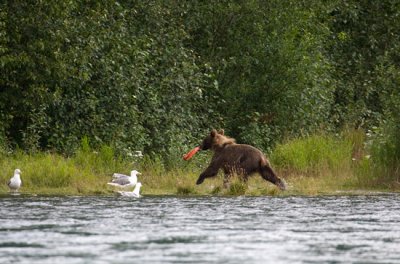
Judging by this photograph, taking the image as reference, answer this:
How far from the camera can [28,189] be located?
22.2 m

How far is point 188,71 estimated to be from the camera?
3055cm

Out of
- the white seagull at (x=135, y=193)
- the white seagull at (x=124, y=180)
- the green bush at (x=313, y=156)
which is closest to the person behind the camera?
the white seagull at (x=135, y=193)

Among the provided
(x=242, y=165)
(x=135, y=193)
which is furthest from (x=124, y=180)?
(x=242, y=165)

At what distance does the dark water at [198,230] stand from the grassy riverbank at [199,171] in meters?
1.48

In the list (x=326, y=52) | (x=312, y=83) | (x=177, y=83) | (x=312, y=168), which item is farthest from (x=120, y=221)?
(x=326, y=52)

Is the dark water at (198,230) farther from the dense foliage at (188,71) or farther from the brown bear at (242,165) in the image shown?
the dense foliage at (188,71)

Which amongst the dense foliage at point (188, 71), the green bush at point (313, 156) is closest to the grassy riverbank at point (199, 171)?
the green bush at point (313, 156)

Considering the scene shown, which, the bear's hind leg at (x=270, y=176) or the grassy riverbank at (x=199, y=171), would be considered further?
the bear's hind leg at (x=270, y=176)

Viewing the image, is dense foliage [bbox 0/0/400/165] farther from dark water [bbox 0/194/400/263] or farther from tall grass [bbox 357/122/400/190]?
dark water [bbox 0/194/400/263]

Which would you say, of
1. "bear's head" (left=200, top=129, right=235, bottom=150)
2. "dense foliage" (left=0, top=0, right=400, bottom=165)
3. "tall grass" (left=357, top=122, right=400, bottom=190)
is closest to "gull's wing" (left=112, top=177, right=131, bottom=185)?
"bear's head" (left=200, top=129, right=235, bottom=150)

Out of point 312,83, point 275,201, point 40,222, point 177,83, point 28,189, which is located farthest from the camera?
point 312,83

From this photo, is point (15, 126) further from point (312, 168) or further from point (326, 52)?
point (326, 52)

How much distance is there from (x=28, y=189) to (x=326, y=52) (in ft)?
51.4

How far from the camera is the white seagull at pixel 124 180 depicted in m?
22.3
